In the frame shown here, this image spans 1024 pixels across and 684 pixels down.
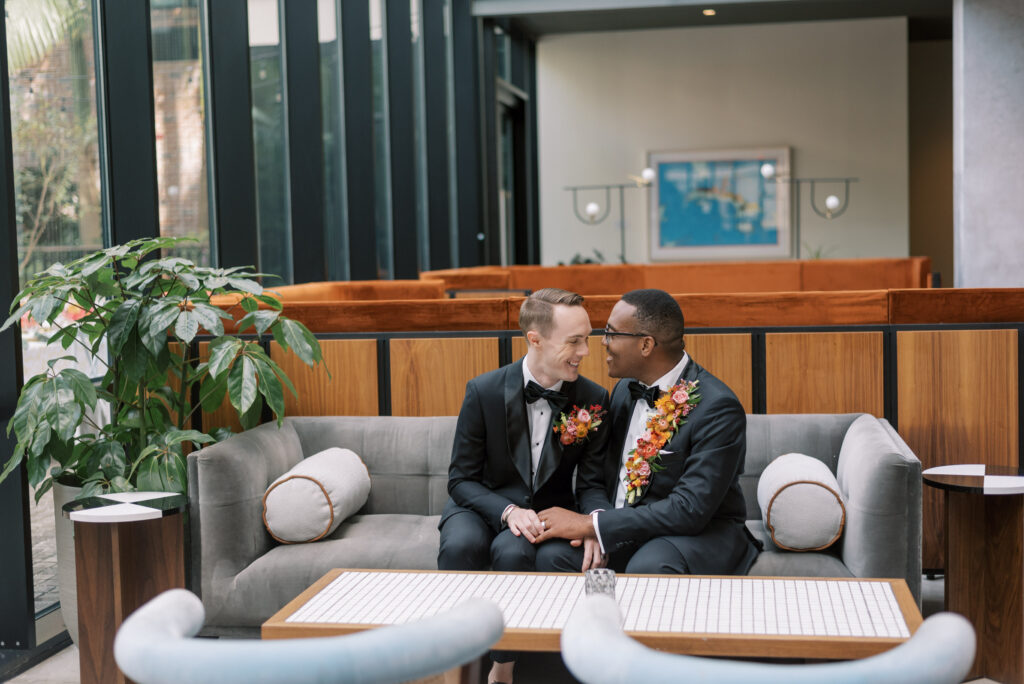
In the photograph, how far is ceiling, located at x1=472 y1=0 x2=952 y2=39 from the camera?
40.1 feet

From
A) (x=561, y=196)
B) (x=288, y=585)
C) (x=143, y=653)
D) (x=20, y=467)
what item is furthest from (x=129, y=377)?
(x=561, y=196)

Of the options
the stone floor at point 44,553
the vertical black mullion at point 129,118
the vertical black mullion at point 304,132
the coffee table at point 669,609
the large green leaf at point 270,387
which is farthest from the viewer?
the vertical black mullion at point 304,132

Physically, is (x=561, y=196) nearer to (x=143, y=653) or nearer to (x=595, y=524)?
(x=595, y=524)

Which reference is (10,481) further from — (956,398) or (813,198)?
(813,198)

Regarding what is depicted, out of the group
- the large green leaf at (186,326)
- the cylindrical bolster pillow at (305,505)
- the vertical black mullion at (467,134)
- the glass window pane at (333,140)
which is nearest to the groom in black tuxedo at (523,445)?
the cylindrical bolster pillow at (305,505)

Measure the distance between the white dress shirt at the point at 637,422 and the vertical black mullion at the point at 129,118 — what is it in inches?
105

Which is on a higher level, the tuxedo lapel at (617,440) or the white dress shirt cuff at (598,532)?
the tuxedo lapel at (617,440)

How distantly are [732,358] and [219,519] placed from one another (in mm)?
1818

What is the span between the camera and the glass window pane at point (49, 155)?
12.5 ft

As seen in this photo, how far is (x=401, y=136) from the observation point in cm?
952

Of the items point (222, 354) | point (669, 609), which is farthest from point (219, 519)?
point (669, 609)

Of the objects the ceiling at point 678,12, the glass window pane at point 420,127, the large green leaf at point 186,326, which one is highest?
the ceiling at point 678,12

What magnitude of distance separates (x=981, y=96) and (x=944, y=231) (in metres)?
6.74

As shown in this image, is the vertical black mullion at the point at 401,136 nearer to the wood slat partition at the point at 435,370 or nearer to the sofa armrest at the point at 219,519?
the wood slat partition at the point at 435,370
